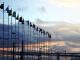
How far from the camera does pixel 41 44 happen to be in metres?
99.8

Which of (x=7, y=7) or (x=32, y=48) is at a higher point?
(x=7, y=7)

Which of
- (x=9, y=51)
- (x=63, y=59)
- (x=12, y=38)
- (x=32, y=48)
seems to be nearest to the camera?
(x=12, y=38)

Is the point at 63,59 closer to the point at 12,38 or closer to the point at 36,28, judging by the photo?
the point at 36,28

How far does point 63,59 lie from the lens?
77812 millimetres

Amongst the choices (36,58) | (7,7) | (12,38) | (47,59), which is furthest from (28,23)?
(47,59)

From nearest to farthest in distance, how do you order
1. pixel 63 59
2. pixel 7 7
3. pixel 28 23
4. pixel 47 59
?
1. pixel 7 7
2. pixel 28 23
3. pixel 63 59
4. pixel 47 59

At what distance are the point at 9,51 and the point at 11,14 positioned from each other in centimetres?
1008

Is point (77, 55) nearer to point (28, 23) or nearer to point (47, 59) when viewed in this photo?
point (28, 23)

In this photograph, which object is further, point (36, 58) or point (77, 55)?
point (36, 58)

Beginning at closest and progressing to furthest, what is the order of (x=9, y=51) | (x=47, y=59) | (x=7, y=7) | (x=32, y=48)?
(x=7, y=7)
(x=9, y=51)
(x=32, y=48)
(x=47, y=59)

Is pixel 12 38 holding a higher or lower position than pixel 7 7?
lower

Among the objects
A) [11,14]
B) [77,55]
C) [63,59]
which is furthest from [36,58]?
[11,14]

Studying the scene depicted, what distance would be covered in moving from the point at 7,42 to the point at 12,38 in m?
2.07

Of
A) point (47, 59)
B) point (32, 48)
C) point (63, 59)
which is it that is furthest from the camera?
point (47, 59)
